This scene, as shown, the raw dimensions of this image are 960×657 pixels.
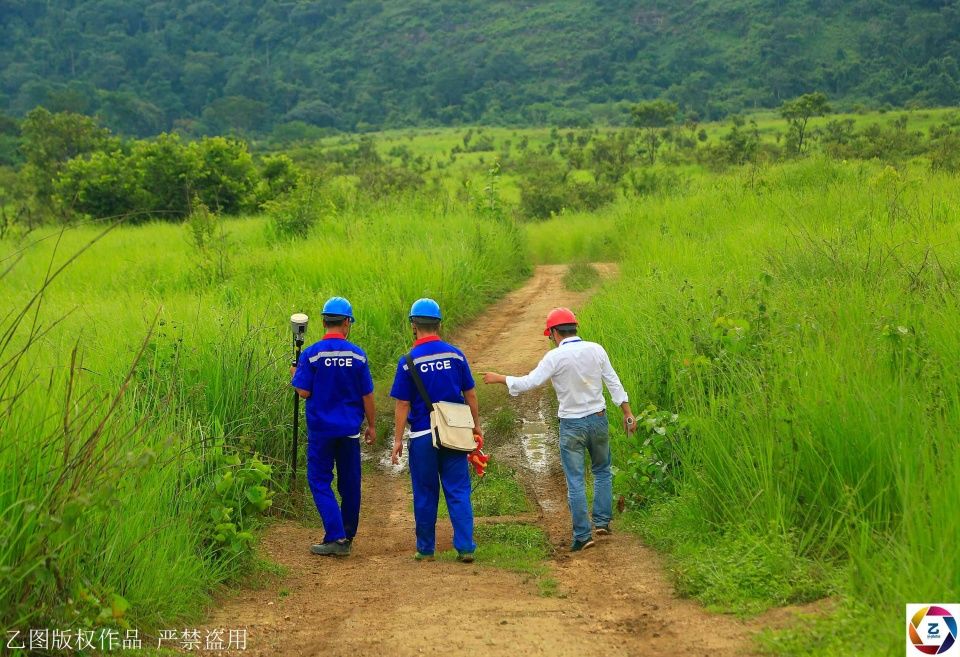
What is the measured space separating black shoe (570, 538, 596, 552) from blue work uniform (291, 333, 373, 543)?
154 centimetres

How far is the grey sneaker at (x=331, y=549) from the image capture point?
262 inches

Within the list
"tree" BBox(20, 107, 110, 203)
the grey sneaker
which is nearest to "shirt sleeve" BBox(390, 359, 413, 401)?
the grey sneaker

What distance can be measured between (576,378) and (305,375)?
184 cm

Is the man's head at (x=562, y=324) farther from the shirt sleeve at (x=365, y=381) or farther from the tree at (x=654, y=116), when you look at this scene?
the tree at (x=654, y=116)

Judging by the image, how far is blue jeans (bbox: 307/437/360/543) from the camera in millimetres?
6703

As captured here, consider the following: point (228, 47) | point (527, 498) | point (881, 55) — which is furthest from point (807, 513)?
point (228, 47)

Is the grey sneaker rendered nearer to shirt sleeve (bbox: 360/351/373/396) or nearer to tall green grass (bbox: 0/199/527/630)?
tall green grass (bbox: 0/199/527/630)

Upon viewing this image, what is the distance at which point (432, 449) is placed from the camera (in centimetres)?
662

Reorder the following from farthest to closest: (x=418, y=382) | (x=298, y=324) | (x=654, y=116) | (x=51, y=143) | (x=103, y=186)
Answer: (x=654, y=116)
(x=51, y=143)
(x=103, y=186)
(x=298, y=324)
(x=418, y=382)

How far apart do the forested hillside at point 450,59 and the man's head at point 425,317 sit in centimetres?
7413

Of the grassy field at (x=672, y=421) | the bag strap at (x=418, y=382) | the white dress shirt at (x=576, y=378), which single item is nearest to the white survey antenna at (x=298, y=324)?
the grassy field at (x=672, y=421)

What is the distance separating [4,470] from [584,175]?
31526 millimetres

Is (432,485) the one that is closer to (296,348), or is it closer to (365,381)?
(365,381)

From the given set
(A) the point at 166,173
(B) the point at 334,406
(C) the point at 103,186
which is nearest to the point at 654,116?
(A) the point at 166,173
